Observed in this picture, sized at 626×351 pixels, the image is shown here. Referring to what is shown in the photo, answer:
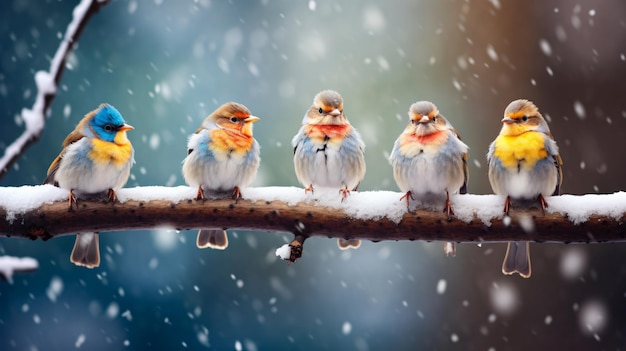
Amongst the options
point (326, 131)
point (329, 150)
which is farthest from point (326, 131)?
point (329, 150)

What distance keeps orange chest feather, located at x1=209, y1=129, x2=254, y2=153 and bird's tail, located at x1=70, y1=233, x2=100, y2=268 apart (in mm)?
840

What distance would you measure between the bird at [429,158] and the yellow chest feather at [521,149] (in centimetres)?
20

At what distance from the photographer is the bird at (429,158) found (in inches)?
118

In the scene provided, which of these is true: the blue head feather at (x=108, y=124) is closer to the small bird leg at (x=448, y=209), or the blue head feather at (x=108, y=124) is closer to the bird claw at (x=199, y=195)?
the bird claw at (x=199, y=195)

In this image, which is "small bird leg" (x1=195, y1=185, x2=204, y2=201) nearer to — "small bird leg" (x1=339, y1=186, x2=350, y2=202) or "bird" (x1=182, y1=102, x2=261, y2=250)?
"bird" (x1=182, y1=102, x2=261, y2=250)

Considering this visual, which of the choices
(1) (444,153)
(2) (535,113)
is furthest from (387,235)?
(2) (535,113)

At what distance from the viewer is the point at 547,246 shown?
5.69 metres

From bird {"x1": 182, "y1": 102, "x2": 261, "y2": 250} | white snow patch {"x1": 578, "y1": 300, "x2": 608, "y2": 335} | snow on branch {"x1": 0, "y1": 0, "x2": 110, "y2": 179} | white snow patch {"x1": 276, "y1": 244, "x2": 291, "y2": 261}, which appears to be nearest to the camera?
snow on branch {"x1": 0, "y1": 0, "x2": 110, "y2": 179}

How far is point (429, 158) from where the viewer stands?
10.2 feet

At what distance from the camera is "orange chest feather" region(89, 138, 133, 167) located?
3219 millimetres

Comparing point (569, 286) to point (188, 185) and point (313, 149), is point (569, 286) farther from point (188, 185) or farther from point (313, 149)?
point (188, 185)

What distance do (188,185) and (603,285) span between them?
387 cm

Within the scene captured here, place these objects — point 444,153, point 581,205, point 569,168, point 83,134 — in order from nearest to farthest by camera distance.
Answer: point 581,205 → point 444,153 → point 83,134 → point 569,168

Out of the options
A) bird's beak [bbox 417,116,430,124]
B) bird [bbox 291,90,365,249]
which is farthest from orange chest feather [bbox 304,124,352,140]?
bird's beak [bbox 417,116,430,124]
